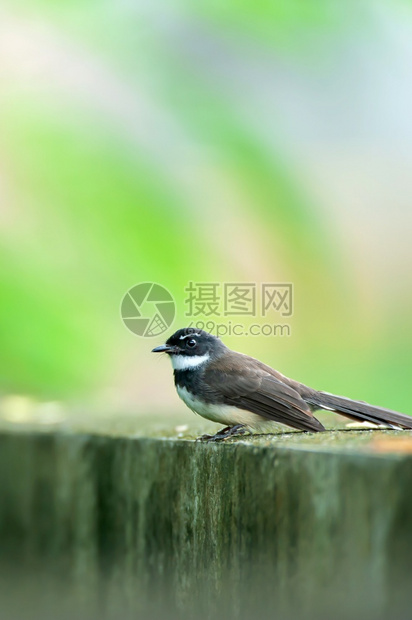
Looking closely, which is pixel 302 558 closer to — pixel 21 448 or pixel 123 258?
pixel 21 448

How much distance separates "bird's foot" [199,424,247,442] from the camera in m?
4.14

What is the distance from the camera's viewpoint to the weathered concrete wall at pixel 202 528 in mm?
2693

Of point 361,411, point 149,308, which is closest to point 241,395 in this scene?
point 361,411

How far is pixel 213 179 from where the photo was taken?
1135 cm

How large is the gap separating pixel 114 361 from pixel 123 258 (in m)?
1.21

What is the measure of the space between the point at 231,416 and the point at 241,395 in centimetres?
12

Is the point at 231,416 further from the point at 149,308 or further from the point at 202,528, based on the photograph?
the point at 149,308

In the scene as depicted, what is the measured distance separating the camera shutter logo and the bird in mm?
3861

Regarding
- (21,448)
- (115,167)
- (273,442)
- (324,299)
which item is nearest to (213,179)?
(115,167)

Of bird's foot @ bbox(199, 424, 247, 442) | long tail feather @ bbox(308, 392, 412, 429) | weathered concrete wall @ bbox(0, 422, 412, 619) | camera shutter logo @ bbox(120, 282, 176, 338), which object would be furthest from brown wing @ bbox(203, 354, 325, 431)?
camera shutter logo @ bbox(120, 282, 176, 338)

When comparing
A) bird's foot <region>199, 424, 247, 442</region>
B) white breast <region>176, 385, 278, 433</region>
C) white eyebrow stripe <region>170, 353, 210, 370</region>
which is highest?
white eyebrow stripe <region>170, 353, 210, 370</region>

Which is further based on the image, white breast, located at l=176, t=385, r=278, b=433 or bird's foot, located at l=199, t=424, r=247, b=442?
white breast, located at l=176, t=385, r=278, b=433

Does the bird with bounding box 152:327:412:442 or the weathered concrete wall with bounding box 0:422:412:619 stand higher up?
the bird with bounding box 152:327:412:442

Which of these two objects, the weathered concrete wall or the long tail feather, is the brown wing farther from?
the weathered concrete wall
